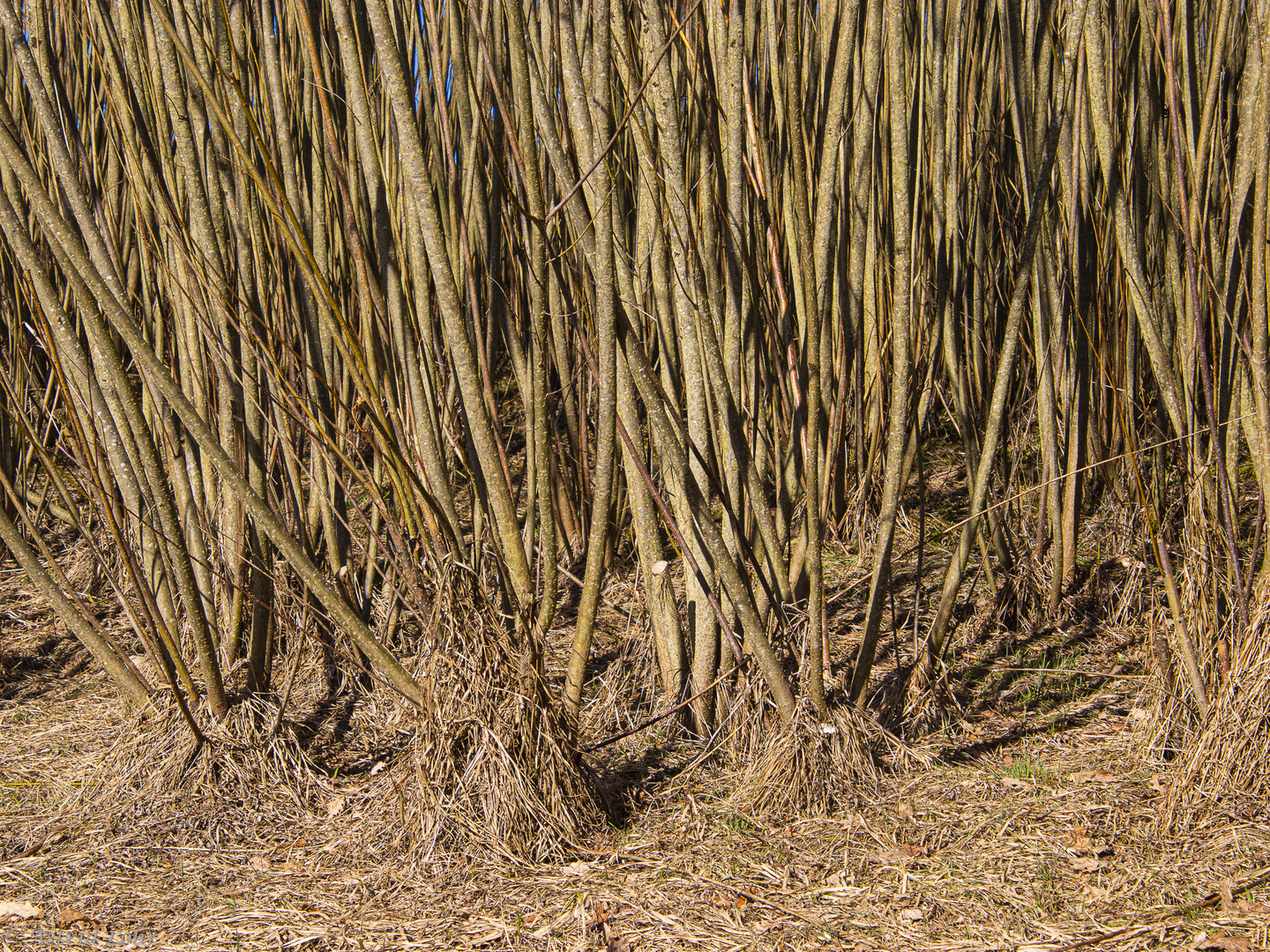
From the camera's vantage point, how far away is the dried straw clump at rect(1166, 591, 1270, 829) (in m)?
1.69

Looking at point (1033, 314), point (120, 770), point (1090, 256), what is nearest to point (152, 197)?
point (120, 770)

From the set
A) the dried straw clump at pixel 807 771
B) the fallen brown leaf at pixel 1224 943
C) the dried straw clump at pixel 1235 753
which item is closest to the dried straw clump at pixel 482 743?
the dried straw clump at pixel 807 771

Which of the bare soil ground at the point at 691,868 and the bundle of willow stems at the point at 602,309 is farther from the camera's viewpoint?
the bundle of willow stems at the point at 602,309

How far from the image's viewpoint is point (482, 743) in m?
1.70

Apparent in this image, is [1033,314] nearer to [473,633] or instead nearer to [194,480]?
[473,633]

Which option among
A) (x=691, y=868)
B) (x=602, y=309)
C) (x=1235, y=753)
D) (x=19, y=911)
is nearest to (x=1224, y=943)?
(x=1235, y=753)

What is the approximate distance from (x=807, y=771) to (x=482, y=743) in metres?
0.65

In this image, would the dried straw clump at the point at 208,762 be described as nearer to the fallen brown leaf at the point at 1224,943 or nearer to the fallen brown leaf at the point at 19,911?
Answer: the fallen brown leaf at the point at 19,911

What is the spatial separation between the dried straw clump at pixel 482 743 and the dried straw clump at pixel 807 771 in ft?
1.33

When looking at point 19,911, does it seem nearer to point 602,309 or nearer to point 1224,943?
point 602,309

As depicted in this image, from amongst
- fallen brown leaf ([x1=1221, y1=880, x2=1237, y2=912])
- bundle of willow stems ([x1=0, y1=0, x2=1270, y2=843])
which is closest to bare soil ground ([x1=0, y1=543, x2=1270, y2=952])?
fallen brown leaf ([x1=1221, y1=880, x2=1237, y2=912])

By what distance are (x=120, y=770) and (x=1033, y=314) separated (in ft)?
8.44

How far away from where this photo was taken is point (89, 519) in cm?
383

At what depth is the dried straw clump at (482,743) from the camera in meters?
1.69
